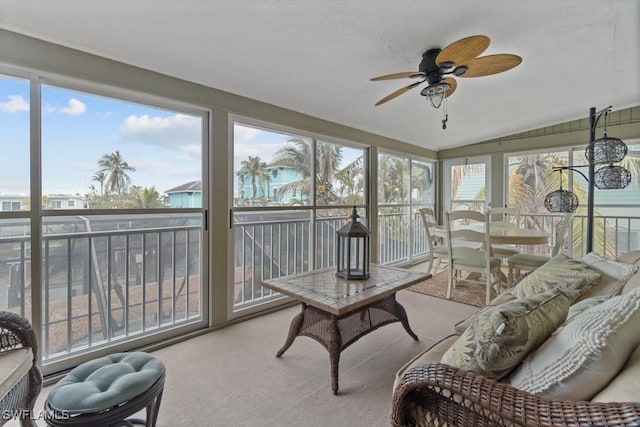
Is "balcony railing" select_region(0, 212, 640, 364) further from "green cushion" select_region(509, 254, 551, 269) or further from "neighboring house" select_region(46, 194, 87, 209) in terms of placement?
"green cushion" select_region(509, 254, 551, 269)

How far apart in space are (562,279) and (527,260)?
6.32ft

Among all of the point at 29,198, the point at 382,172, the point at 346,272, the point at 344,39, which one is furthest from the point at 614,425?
the point at 382,172

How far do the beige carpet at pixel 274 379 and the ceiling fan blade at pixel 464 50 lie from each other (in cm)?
205

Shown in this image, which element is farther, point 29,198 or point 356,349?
point 356,349

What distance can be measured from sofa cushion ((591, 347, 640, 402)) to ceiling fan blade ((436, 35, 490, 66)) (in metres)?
1.50

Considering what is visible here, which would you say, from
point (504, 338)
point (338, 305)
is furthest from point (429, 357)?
point (338, 305)

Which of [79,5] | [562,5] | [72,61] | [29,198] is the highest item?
[562,5]

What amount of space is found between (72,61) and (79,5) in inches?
19.6

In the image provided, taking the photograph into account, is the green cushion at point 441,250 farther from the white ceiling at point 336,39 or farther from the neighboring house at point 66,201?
the neighboring house at point 66,201

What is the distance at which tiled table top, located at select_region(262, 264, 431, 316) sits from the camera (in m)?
1.72

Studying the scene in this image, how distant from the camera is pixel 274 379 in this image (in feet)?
6.19

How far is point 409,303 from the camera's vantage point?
330cm

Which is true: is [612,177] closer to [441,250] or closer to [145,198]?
[441,250]

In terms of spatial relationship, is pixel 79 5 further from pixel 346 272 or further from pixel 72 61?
pixel 346 272
